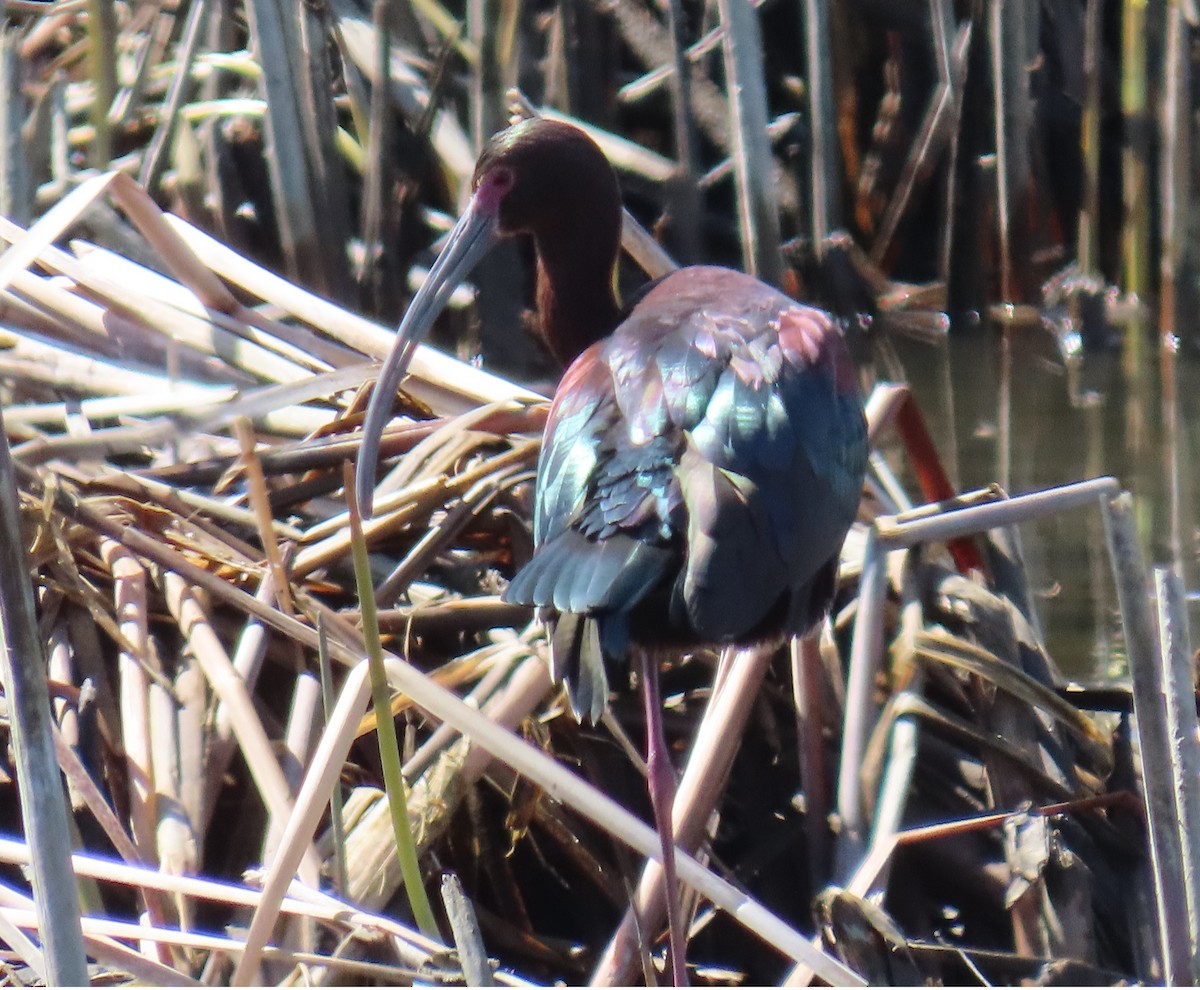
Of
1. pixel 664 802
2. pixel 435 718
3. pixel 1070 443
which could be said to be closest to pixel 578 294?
pixel 435 718

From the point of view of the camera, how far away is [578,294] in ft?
11.7

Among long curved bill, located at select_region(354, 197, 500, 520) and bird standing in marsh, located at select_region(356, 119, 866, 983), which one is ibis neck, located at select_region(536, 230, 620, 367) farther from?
bird standing in marsh, located at select_region(356, 119, 866, 983)

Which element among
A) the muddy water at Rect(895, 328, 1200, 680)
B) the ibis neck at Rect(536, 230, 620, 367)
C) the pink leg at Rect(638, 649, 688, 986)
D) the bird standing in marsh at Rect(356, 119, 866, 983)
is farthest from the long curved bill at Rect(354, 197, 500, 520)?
the muddy water at Rect(895, 328, 1200, 680)

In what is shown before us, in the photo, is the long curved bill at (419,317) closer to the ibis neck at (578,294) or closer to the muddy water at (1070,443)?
the ibis neck at (578,294)

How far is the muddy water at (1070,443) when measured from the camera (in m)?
5.09

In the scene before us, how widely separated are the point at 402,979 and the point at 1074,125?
550 centimetres

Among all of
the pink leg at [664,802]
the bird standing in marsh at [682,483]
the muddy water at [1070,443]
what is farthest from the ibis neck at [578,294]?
the muddy water at [1070,443]

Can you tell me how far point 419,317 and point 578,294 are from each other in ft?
1.79

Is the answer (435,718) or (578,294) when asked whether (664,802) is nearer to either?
(435,718)

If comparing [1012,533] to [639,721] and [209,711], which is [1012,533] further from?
[209,711]

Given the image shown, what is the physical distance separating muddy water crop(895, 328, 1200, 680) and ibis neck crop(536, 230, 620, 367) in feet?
6.25

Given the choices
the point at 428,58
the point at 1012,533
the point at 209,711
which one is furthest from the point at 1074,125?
the point at 209,711

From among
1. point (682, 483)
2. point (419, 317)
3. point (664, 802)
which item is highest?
point (419, 317)

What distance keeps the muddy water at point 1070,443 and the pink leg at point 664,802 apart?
2.15m
